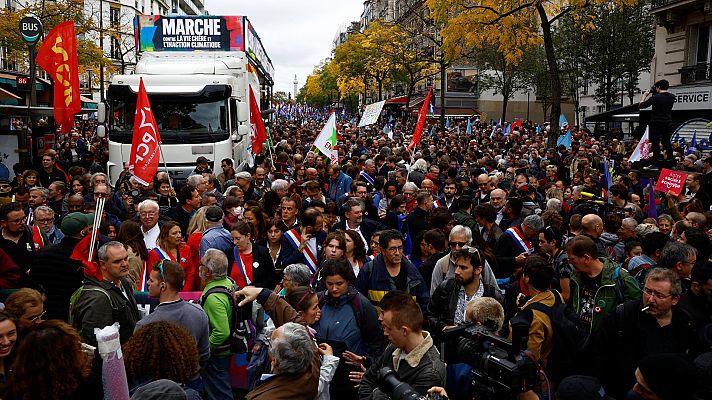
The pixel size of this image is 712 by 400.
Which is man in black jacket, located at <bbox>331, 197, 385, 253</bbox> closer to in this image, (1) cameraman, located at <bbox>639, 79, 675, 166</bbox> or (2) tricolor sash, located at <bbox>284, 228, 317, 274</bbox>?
(2) tricolor sash, located at <bbox>284, 228, 317, 274</bbox>

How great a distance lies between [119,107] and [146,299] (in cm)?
1039

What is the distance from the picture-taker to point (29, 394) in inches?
129

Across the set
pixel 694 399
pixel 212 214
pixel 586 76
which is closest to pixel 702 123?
pixel 586 76

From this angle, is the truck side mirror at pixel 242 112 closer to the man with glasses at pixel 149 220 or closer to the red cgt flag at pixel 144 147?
the red cgt flag at pixel 144 147

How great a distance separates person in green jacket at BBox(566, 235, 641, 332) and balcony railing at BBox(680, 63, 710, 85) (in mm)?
23199

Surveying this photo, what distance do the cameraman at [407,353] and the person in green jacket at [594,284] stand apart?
66.9 inches

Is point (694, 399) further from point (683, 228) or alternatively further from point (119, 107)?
point (119, 107)

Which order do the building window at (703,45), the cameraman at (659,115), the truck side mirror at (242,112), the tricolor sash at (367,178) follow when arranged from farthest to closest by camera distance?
the building window at (703,45), the truck side mirror at (242,112), the cameraman at (659,115), the tricolor sash at (367,178)

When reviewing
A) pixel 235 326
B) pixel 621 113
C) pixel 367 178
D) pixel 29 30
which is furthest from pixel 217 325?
pixel 621 113

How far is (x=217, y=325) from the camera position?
4.88 meters

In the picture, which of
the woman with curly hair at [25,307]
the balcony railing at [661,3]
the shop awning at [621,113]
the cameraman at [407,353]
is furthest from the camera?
the balcony railing at [661,3]

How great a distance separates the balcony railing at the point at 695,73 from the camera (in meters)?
25.1

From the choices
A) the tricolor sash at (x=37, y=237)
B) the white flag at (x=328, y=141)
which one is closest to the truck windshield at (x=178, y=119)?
the white flag at (x=328, y=141)

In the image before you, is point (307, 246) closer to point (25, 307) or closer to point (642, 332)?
point (25, 307)
